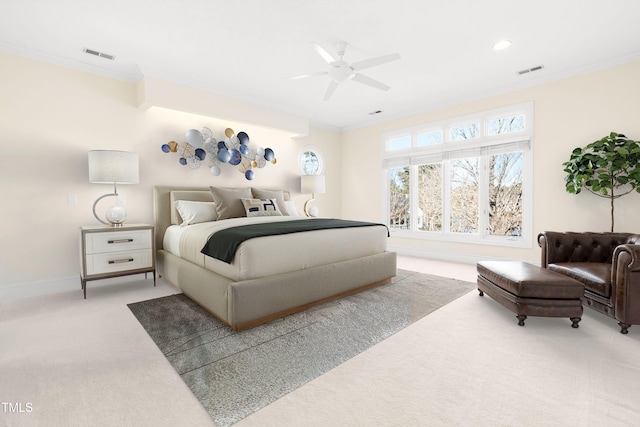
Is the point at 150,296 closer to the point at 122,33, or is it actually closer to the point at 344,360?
the point at 344,360

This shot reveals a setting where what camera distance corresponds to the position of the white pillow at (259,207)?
13.1 ft

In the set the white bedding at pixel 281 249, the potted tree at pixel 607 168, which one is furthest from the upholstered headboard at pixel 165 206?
the potted tree at pixel 607 168

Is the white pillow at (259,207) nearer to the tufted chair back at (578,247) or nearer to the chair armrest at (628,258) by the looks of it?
the tufted chair back at (578,247)

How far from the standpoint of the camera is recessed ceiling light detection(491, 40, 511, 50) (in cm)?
315

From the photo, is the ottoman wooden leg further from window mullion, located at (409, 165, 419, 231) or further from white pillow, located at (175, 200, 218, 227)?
white pillow, located at (175, 200, 218, 227)

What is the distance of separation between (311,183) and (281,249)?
126 inches

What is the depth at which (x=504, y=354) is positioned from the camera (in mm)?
1954

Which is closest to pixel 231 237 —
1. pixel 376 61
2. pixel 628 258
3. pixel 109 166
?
pixel 109 166

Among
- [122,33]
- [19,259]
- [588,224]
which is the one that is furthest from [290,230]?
[588,224]

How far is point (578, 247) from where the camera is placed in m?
3.07

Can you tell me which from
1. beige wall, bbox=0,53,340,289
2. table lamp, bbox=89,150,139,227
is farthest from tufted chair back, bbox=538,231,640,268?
beige wall, bbox=0,53,340,289

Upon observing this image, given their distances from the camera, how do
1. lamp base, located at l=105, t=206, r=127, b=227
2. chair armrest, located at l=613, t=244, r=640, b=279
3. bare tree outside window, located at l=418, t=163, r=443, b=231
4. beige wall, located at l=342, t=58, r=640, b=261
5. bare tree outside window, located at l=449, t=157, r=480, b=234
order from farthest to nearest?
bare tree outside window, located at l=418, t=163, r=443, b=231 → bare tree outside window, located at l=449, t=157, r=480, b=234 → beige wall, located at l=342, t=58, r=640, b=261 → lamp base, located at l=105, t=206, r=127, b=227 → chair armrest, located at l=613, t=244, r=640, b=279

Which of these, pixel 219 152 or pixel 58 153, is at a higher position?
pixel 219 152

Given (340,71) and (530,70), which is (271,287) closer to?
(340,71)
